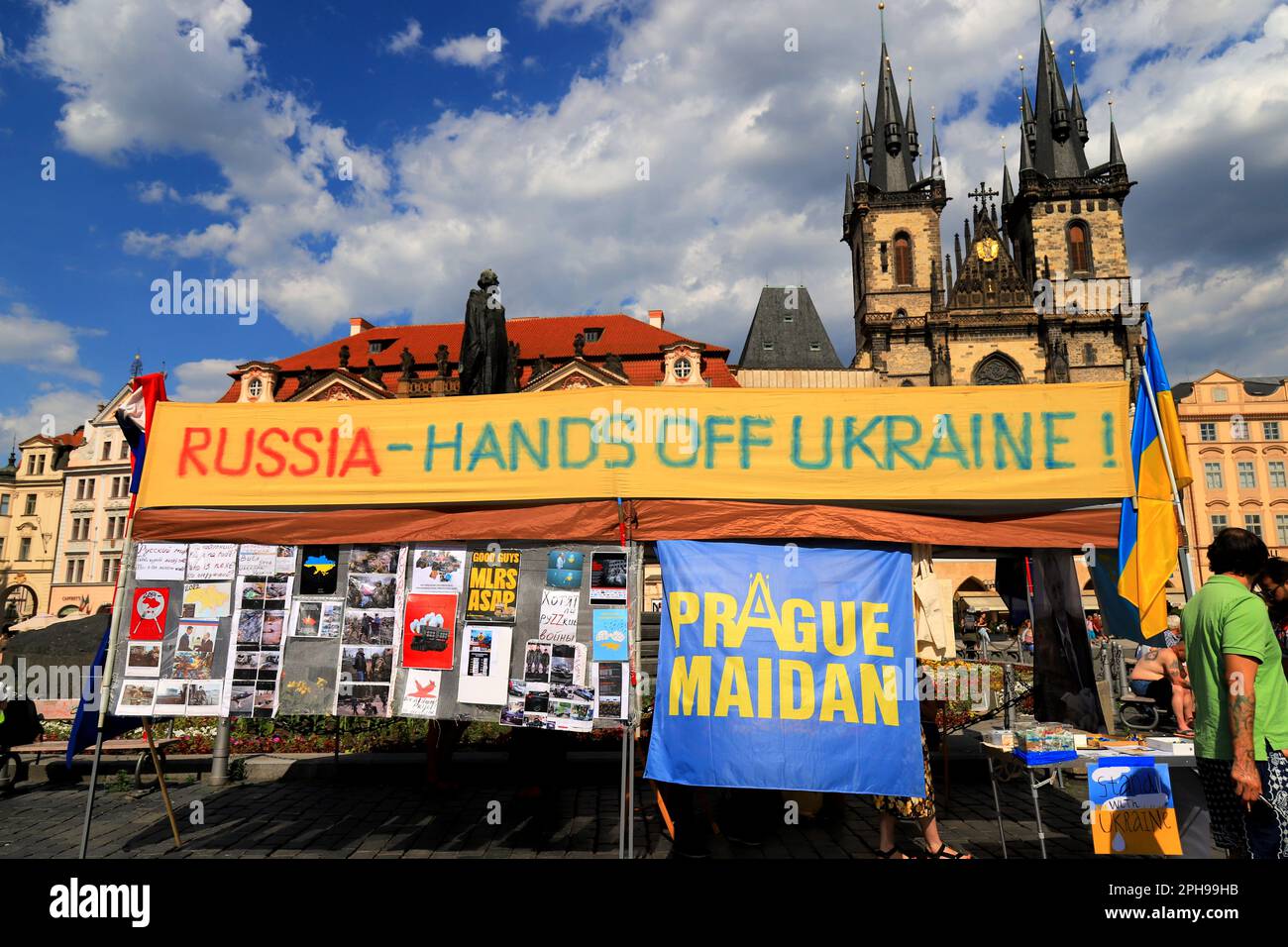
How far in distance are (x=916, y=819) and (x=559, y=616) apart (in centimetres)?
265

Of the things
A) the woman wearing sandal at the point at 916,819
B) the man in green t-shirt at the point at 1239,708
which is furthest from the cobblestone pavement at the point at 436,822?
the man in green t-shirt at the point at 1239,708

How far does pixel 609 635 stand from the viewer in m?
4.57

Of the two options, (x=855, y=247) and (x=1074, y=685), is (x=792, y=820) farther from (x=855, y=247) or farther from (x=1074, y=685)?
(x=855, y=247)

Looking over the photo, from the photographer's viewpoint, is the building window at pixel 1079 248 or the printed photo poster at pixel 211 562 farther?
the building window at pixel 1079 248

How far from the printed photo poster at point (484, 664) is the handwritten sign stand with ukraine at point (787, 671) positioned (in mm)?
997

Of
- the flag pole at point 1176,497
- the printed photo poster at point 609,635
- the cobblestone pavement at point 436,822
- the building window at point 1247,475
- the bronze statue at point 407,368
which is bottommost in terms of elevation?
the cobblestone pavement at point 436,822

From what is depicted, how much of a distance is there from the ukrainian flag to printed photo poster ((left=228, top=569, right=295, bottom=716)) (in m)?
5.30

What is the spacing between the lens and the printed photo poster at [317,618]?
4887mm

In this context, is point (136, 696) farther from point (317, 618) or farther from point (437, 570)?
point (437, 570)

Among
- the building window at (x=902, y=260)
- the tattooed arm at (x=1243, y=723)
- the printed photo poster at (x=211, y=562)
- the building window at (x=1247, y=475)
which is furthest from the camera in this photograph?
the building window at (x=902, y=260)

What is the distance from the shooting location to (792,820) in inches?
221

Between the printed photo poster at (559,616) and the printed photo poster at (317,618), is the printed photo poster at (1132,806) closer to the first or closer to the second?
the printed photo poster at (559,616)
